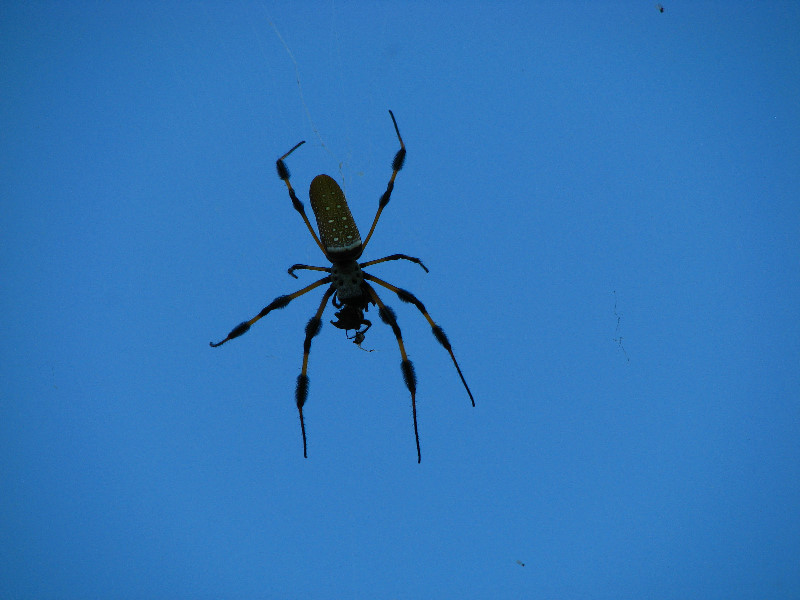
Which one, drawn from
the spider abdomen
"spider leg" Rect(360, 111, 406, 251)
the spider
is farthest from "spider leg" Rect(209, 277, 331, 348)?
"spider leg" Rect(360, 111, 406, 251)

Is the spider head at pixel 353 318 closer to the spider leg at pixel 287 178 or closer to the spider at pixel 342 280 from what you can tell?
the spider at pixel 342 280

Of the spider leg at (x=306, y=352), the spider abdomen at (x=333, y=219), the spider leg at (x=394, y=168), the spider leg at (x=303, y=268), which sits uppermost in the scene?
the spider leg at (x=394, y=168)

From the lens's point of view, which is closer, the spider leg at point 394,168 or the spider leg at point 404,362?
the spider leg at point 404,362

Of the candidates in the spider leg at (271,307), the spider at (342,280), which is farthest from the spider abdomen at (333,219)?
the spider leg at (271,307)

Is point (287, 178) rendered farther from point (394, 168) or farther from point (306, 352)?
point (306, 352)

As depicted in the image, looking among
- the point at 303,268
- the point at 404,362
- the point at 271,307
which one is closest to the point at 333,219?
the point at 303,268

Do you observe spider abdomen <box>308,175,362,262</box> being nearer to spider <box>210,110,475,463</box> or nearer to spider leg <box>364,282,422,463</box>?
spider <box>210,110,475,463</box>
